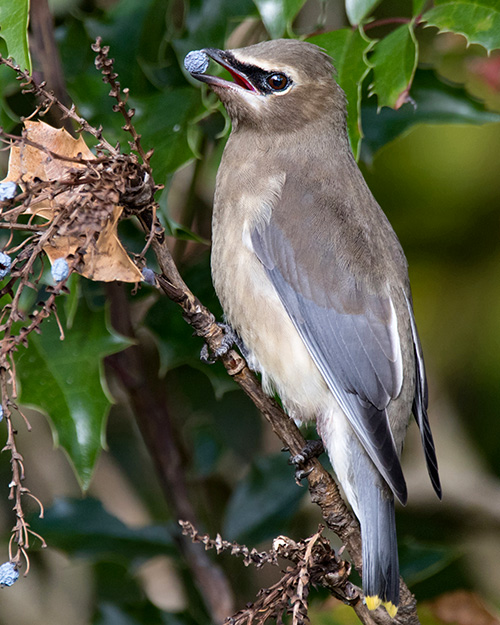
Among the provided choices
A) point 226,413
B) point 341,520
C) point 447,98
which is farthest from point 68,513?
point 447,98

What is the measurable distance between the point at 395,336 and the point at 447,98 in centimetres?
90

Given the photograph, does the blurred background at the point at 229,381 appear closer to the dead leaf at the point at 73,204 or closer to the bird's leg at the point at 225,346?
the bird's leg at the point at 225,346

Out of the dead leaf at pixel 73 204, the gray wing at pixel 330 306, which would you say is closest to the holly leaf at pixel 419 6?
the gray wing at pixel 330 306

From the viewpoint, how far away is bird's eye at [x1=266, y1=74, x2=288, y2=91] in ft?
9.33

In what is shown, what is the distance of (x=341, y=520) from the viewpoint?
7.33 ft

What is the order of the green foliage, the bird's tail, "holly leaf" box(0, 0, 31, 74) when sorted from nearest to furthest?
"holly leaf" box(0, 0, 31, 74) → the bird's tail → the green foliage

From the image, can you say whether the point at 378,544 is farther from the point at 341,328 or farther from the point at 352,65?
the point at 352,65

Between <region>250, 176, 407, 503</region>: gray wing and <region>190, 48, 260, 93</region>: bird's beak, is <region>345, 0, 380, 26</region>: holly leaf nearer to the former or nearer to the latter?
<region>190, 48, 260, 93</region>: bird's beak

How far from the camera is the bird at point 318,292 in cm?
261

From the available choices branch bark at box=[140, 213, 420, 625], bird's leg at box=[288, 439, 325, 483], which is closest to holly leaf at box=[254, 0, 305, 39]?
branch bark at box=[140, 213, 420, 625]

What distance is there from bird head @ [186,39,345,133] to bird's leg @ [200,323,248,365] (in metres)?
0.71

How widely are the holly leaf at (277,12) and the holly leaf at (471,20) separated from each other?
391 millimetres

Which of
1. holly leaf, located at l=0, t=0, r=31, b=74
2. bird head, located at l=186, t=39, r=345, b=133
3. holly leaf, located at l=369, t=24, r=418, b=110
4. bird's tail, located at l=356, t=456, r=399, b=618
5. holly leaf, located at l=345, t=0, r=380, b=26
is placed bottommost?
bird's tail, located at l=356, t=456, r=399, b=618

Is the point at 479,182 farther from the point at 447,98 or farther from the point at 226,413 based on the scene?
the point at 226,413
